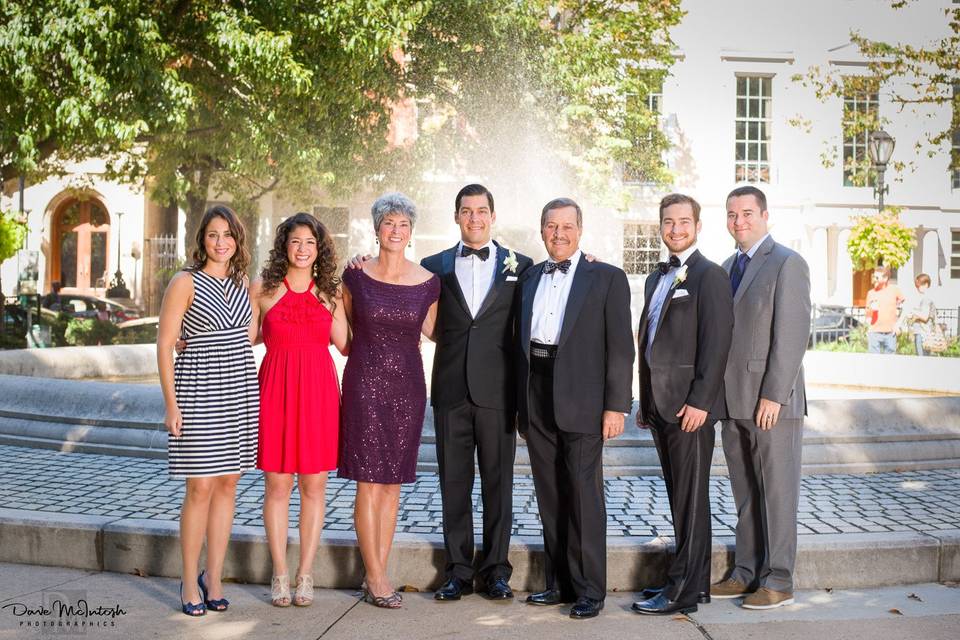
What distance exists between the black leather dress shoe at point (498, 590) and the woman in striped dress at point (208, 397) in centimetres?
136

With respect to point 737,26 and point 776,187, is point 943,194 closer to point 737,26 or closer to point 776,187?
point 776,187

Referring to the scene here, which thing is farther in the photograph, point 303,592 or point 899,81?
point 899,81

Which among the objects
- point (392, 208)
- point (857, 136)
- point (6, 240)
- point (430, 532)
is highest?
point (857, 136)

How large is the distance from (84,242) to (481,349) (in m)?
38.3

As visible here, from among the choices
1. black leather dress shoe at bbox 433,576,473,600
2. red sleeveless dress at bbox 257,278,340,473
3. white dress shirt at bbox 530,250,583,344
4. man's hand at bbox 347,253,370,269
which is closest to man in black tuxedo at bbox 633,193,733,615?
white dress shirt at bbox 530,250,583,344

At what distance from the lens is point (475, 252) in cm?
543

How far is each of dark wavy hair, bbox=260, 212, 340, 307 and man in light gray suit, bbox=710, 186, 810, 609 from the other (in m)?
2.13

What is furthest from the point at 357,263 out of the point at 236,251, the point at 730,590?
the point at 730,590

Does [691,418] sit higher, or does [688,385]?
[688,385]

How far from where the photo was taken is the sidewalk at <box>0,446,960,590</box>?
18.3 feet

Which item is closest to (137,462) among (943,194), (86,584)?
(86,584)

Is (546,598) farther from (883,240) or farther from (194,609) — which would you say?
(883,240)

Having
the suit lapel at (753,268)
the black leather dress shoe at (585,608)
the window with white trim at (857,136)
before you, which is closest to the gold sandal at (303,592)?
the black leather dress shoe at (585,608)

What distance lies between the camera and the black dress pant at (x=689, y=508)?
5160 millimetres
